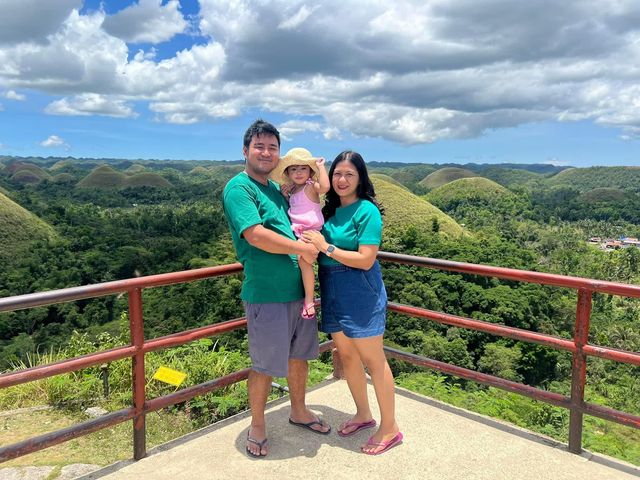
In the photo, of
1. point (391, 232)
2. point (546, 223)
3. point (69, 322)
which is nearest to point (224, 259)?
point (69, 322)

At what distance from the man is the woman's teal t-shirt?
0.15 m

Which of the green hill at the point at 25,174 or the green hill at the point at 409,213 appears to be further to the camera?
the green hill at the point at 25,174

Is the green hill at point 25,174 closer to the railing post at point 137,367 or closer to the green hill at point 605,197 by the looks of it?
the green hill at point 605,197

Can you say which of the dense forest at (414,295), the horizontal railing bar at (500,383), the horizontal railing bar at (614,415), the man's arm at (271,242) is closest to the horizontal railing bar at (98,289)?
the man's arm at (271,242)

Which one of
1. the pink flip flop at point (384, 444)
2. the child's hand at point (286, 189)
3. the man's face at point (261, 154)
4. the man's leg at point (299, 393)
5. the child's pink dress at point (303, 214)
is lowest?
the pink flip flop at point (384, 444)

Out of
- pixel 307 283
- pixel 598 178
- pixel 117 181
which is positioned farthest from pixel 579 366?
pixel 598 178

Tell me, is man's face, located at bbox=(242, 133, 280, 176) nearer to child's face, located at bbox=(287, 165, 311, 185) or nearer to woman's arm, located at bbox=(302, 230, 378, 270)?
child's face, located at bbox=(287, 165, 311, 185)

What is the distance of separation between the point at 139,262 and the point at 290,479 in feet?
124

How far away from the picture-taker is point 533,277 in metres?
2.51

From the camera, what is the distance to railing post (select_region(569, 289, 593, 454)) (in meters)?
2.37

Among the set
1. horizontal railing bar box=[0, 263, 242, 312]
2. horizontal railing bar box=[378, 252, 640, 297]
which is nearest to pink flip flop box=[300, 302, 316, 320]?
horizontal railing bar box=[0, 263, 242, 312]

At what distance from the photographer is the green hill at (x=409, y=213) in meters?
54.2

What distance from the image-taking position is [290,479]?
91.3 inches

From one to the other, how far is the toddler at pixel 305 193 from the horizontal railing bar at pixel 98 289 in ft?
1.64
